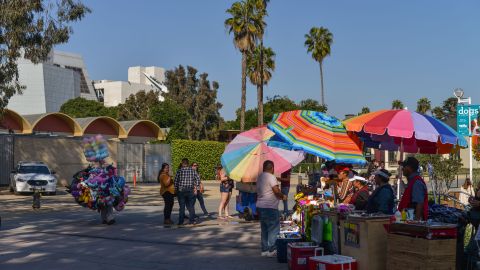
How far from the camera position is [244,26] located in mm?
42312

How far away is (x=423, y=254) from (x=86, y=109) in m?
89.9

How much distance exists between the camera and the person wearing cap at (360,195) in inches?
381

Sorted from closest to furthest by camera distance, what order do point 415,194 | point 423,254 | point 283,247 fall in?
point 423,254 < point 415,194 < point 283,247

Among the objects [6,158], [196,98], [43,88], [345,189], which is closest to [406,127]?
[345,189]

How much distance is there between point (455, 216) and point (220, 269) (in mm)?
3674

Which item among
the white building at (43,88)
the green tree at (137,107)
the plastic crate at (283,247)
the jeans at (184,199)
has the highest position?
the white building at (43,88)

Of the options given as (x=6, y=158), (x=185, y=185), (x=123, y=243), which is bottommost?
(x=123, y=243)

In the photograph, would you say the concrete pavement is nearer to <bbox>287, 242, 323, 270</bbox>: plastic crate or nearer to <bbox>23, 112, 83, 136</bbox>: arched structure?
<bbox>287, 242, 323, 270</bbox>: plastic crate

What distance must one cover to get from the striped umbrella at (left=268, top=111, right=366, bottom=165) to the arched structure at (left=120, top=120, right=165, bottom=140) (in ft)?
103

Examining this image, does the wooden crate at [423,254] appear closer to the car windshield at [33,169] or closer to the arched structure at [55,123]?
the car windshield at [33,169]

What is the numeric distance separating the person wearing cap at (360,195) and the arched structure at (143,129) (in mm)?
32381

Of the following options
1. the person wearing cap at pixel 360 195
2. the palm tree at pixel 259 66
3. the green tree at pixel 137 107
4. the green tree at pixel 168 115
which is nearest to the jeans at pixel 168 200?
the person wearing cap at pixel 360 195

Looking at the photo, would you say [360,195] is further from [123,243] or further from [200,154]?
[200,154]

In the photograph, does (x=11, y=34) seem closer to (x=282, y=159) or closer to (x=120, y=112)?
(x=282, y=159)
